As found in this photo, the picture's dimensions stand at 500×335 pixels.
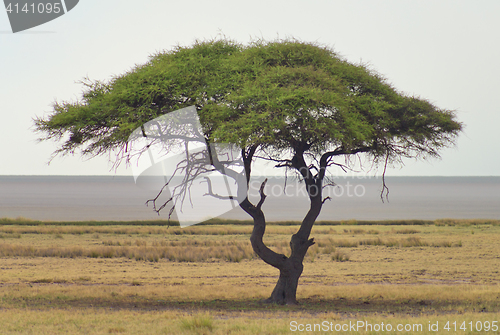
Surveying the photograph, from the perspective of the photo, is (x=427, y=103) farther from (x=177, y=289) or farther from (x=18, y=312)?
(x=18, y=312)

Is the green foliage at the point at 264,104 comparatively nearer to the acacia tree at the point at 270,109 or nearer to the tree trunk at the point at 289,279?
the acacia tree at the point at 270,109

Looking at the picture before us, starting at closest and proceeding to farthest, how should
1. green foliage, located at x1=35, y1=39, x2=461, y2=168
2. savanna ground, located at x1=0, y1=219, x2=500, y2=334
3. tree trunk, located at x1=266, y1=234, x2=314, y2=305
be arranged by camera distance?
savanna ground, located at x1=0, y1=219, x2=500, y2=334 < green foliage, located at x1=35, y1=39, x2=461, y2=168 < tree trunk, located at x1=266, y1=234, x2=314, y2=305

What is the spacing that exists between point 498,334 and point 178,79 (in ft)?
35.3

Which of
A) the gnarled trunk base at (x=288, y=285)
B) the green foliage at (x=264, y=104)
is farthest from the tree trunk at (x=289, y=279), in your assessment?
the green foliage at (x=264, y=104)

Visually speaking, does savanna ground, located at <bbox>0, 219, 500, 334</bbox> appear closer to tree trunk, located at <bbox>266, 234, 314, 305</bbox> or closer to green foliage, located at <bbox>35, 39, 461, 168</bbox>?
tree trunk, located at <bbox>266, 234, 314, 305</bbox>

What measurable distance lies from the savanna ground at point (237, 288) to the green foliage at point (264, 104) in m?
4.96

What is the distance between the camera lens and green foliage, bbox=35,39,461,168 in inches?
497

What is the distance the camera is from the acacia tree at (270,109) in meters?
12.7

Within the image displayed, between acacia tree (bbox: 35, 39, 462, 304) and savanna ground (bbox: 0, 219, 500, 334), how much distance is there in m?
2.87

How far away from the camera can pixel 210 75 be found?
14.3 meters

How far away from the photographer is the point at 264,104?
1254cm

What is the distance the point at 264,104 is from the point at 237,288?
8.65 meters

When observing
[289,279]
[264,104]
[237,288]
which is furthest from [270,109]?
[237,288]

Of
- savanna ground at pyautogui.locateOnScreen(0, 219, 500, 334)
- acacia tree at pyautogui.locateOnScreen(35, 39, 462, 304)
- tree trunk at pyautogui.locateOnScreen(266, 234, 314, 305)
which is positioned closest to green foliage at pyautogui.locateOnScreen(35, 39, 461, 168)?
acacia tree at pyautogui.locateOnScreen(35, 39, 462, 304)
